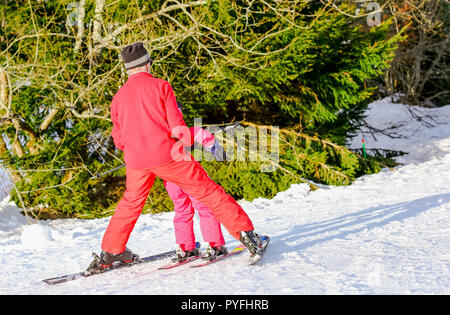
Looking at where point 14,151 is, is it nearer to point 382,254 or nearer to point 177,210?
point 177,210

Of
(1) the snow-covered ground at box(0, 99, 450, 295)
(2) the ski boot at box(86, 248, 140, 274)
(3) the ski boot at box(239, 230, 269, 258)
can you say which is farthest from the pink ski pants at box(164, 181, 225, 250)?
(2) the ski boot at box(86, 248, 140, 274)

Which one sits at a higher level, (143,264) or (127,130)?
(127,130)

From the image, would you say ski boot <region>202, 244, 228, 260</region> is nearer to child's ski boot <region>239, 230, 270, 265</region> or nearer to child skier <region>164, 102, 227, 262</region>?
child skier <region>164, 102, 227, 262</region>

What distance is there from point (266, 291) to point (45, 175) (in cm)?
564

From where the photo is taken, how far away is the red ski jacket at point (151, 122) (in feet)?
11.1

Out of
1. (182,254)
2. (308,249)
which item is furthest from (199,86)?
(308,249)

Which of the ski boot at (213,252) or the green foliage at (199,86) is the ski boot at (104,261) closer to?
the ski boot at (213,252)

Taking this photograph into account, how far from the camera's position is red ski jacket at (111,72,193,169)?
3.39 m

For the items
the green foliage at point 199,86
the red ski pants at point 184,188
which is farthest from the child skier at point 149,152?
the green foliage at point 199,86

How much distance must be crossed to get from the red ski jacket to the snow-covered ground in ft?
2.82

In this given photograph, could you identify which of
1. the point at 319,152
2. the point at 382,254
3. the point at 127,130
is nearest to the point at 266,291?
the point at 382,254

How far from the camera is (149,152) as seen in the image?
134 inches

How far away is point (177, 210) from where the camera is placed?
396 centimetres

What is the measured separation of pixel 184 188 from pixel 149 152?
37cm
